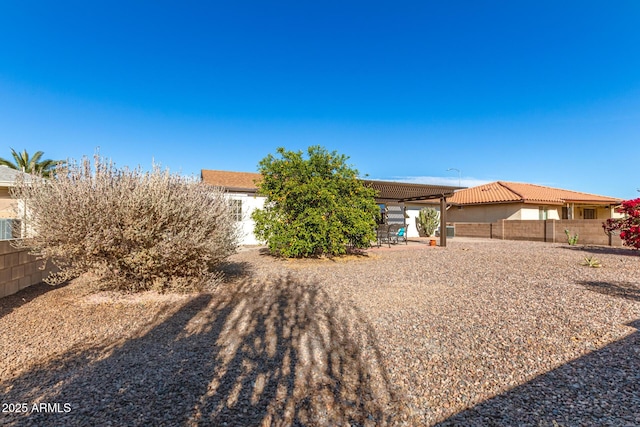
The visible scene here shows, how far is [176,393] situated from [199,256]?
3.18m

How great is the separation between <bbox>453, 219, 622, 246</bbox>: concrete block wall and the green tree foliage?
12.4 m

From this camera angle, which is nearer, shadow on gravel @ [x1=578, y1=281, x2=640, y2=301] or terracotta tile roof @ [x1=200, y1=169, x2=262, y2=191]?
shadow on gravel @ [x1=578, y1=281, x2=640, y2=301]

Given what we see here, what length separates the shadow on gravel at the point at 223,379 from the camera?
232cm

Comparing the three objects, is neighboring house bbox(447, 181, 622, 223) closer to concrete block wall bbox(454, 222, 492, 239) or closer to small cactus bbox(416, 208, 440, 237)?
concrete block wall bbox(454, 222, 492, 239)

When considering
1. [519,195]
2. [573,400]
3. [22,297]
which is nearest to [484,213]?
[519,195]

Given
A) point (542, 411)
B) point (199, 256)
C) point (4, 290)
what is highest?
point (199, 256)

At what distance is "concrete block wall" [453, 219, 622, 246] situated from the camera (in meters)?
15.3

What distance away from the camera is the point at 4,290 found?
17.3ft

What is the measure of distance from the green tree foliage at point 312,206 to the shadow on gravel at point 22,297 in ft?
16.0

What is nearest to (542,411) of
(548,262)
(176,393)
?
(176,393)

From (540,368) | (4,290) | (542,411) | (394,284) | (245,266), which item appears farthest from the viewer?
(245,266)

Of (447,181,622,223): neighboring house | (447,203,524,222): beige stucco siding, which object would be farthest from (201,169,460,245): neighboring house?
(447,203,524,222): beige stucco siding

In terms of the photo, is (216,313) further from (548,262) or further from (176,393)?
(548,262)

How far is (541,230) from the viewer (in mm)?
17688
